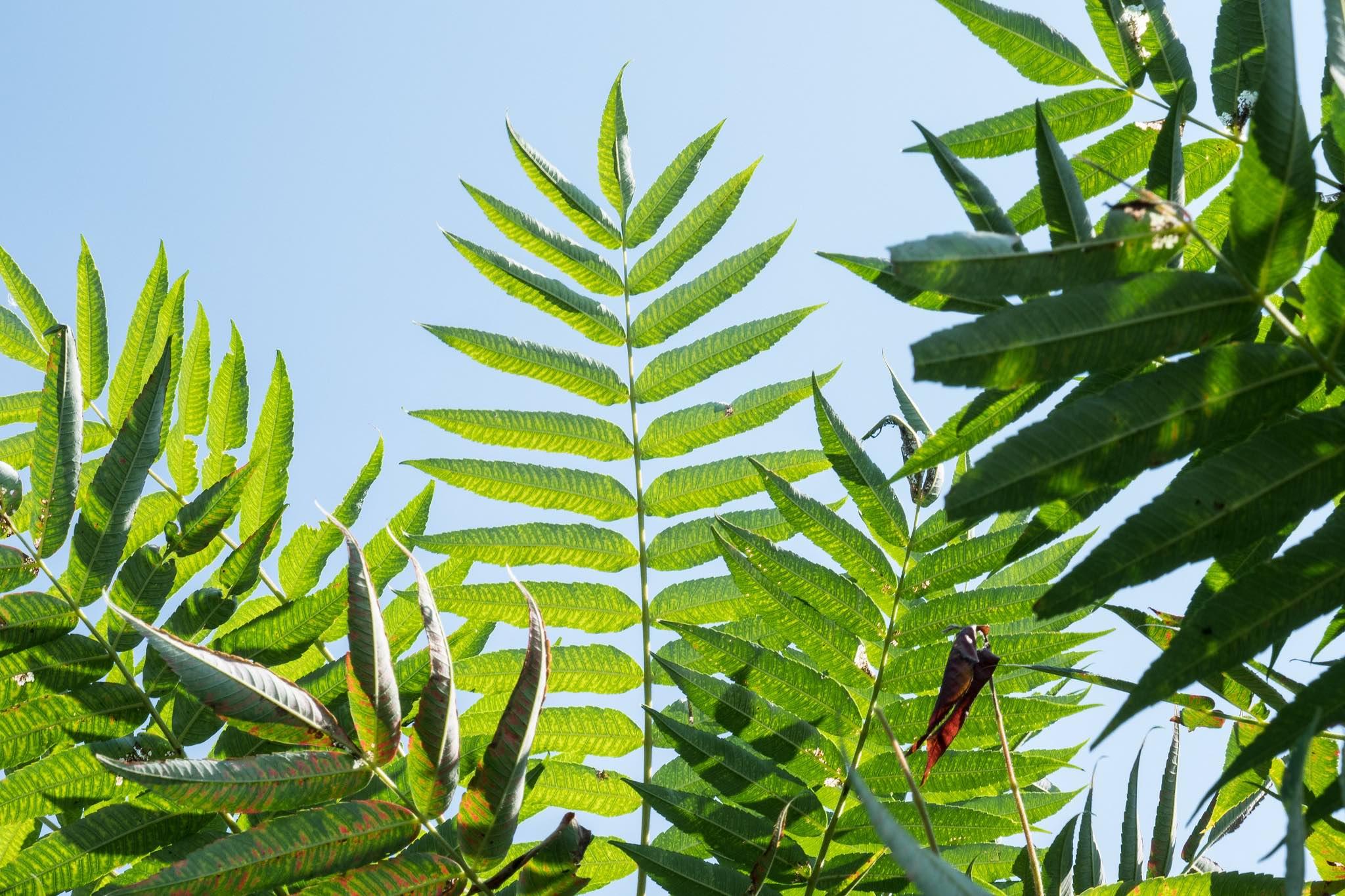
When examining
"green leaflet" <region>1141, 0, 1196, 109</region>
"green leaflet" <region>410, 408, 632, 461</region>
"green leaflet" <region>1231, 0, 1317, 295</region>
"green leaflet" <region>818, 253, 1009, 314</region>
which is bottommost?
"green leaflet" <region>410, 408, 632, 461</region>

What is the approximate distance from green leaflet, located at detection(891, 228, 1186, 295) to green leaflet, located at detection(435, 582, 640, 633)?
1.11 meters

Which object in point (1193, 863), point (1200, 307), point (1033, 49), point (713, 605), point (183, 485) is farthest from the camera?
point (183, 485)

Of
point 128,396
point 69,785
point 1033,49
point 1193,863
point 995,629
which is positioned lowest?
point 1193,863


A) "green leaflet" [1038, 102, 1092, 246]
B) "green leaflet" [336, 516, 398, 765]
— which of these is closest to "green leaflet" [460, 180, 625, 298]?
"green leaflet" [336, 516, 398, 765]

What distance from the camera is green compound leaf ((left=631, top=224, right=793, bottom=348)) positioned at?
2.28 metres

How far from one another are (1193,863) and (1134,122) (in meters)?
1.14

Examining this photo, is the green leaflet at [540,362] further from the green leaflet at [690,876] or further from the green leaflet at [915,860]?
the green leaflet at [915,860]

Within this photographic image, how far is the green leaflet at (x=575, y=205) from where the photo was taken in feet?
7.94

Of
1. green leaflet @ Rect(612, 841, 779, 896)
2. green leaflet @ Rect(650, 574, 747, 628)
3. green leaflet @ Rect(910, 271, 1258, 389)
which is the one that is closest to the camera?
green leaflet @ Rect(910, 271, 1258, 389)

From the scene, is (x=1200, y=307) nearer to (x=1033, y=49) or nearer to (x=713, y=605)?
(x=1033, y=49)

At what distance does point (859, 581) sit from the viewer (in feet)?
5.71

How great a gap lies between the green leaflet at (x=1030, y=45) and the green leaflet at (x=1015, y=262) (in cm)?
73

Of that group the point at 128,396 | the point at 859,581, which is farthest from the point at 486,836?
the point at 128,396

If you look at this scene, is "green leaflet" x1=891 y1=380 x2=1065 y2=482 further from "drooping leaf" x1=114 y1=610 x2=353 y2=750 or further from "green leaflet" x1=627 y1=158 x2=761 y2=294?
"green leaflet" x1=627 y1=158 x2=761 y2=294
